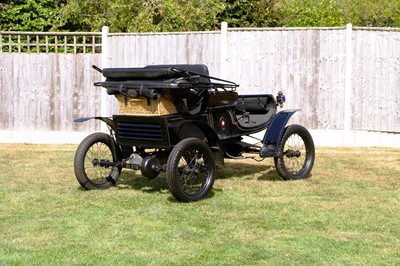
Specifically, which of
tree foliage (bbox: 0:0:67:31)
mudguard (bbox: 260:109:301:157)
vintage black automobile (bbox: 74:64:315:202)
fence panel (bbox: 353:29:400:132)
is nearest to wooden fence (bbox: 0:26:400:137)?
fence panel (bbox: 353:29:400:132)

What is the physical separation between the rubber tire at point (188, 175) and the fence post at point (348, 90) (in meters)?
5.36

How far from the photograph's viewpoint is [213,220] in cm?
838

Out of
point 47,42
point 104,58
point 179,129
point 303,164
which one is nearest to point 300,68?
point 303,164

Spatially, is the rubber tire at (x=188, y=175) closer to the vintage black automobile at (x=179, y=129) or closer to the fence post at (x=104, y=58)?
the vintage black automobile at (x=179, y=129)

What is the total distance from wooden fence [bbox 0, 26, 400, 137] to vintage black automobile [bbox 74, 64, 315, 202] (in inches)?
140

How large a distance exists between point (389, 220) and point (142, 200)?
2868 millimetres

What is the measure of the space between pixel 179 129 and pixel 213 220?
1.60 metres

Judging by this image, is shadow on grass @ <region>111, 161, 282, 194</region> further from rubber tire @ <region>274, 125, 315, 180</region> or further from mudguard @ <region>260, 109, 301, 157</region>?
mudguard @ <region>260, 109, 301, 157</region>

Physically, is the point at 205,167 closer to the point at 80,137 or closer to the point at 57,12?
the point at 80,137

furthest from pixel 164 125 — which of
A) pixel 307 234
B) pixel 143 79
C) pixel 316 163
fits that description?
pixel 316 163

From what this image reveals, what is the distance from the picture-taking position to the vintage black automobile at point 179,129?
9.41 m

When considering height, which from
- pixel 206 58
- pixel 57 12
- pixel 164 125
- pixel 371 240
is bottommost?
pixel 371 240

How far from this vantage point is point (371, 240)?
24.6ft

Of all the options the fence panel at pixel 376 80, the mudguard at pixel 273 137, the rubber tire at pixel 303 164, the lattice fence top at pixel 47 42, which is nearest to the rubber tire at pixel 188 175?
the mudguard at pixel 273 137
